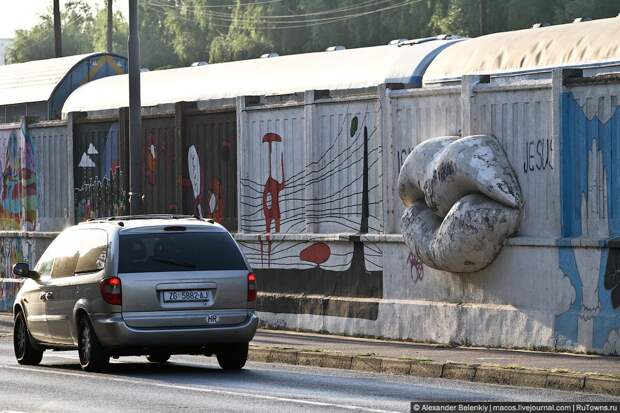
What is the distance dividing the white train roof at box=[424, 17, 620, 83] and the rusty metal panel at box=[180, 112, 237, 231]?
Answer: 3.20 meters

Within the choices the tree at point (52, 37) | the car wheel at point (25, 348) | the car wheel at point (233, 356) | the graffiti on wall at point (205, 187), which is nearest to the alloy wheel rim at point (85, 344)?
the car wheel at point (233, 356)

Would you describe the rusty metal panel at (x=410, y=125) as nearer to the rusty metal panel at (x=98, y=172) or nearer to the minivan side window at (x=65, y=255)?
the minivan side window at (x=65, y=255)

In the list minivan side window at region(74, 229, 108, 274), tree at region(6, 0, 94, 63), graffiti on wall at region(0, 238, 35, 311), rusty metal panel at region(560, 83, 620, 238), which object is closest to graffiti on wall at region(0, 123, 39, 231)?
graffiti on wall at region(0, 238, 35, 311)

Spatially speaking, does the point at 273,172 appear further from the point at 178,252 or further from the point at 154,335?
the point at 154,335

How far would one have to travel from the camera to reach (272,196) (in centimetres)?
2442

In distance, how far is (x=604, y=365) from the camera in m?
16.7

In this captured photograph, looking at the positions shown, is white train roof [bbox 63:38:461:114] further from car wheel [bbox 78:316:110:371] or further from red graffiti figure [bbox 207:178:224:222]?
car wheel [bbox 78:316:110:371]

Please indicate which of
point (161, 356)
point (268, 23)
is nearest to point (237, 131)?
point (161, 356)

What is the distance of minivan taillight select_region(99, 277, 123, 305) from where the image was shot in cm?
1736

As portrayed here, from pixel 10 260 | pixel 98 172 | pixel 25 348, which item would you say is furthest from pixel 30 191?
pixel 25 348

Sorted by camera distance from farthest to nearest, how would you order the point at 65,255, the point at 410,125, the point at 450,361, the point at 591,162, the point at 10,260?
the point at 10,260, the point at 410,125, the point at 65,255, the point at 591,162, the point at 450,361

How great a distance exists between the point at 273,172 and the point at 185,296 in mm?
7105

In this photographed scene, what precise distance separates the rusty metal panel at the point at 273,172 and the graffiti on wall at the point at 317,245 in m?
0.01

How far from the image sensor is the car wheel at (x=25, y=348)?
64.3 ft
